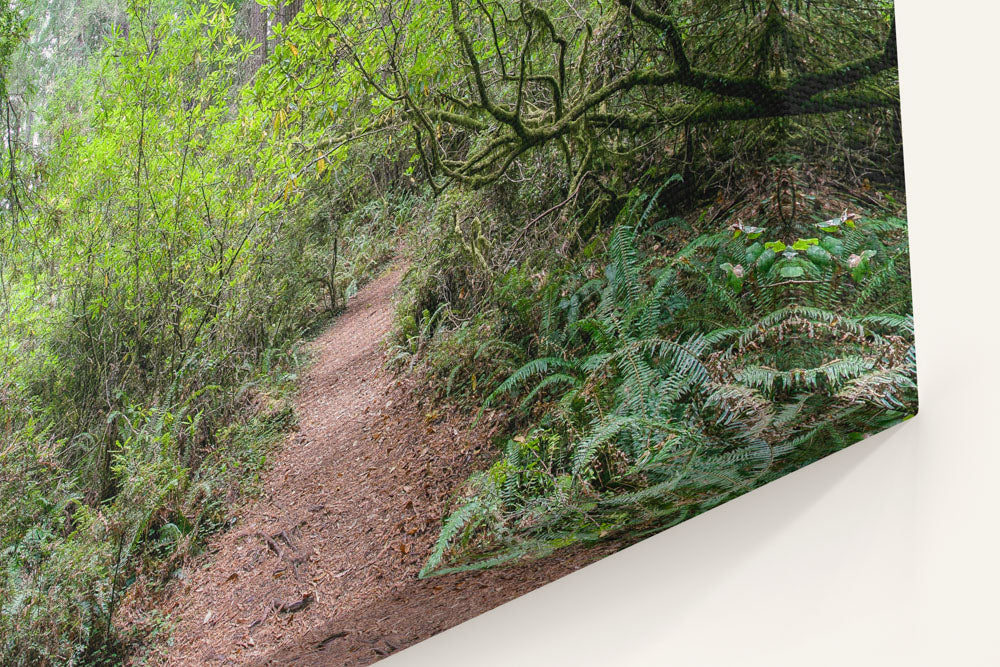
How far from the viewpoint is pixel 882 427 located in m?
3.21

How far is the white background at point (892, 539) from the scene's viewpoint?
9.38ft

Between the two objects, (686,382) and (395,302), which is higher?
(395,302)

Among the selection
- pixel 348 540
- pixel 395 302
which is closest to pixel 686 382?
pixel 395 302

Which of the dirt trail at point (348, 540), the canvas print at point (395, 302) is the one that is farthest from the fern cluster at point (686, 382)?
the dirt trail at point (348, 540)

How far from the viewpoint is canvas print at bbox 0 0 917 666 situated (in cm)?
274

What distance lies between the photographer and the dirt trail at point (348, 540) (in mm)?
2754

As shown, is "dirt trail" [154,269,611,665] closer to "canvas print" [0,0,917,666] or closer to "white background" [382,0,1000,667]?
"canvas print" [0,0,917,666]

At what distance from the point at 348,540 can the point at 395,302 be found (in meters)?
0.93

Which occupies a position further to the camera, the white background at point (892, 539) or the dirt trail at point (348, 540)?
the white background at point (892, 539)

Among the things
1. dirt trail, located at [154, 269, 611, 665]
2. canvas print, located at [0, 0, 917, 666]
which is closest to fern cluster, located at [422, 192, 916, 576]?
canvas print, located at [0, 0, 917, 666]

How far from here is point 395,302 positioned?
121 inches

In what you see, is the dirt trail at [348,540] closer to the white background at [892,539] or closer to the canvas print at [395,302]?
the canvas print at [395,302]

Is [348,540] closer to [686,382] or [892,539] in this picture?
[686,382]

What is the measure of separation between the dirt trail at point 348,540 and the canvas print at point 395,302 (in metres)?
0.01
